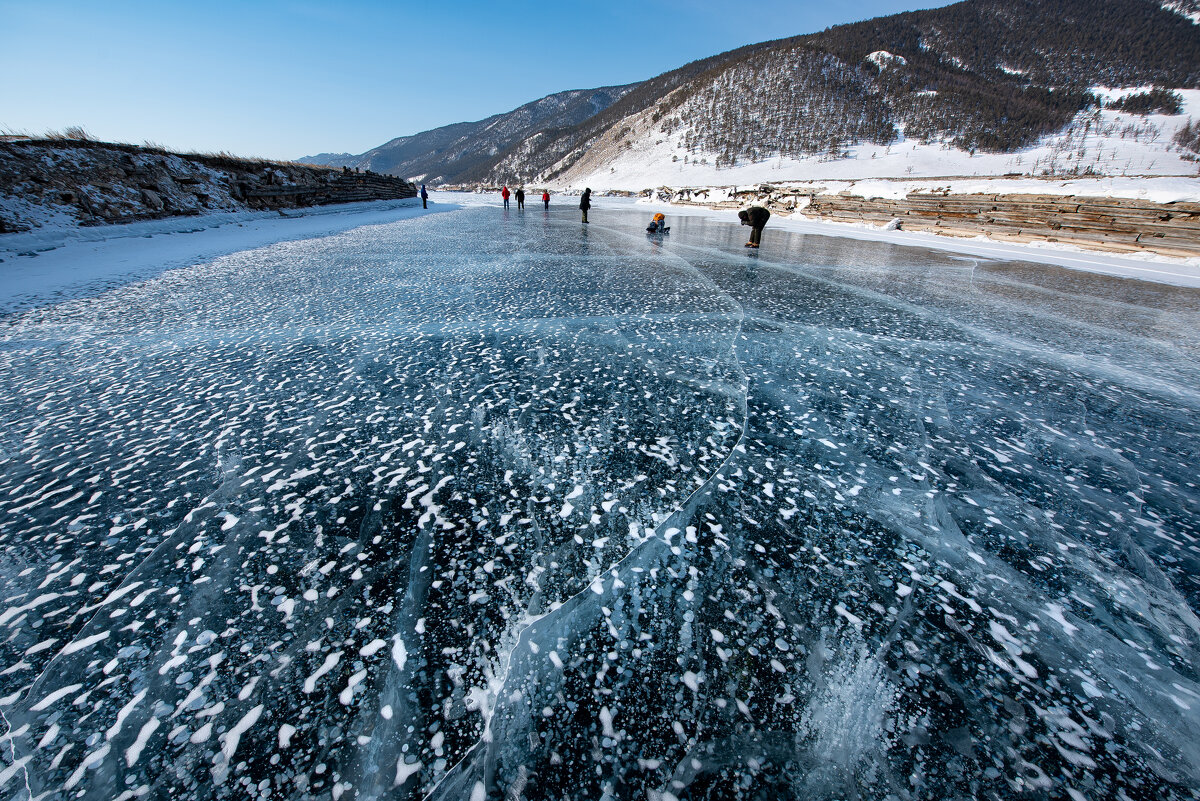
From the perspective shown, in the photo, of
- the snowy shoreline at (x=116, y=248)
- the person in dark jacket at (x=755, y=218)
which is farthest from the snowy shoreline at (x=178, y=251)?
the person in dark jacket at (x=755, y=218)

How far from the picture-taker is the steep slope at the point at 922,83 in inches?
2456

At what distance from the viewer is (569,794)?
1.18m

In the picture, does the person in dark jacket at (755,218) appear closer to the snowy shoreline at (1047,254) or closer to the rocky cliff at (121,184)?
the snowy shoreline at (1047,254)

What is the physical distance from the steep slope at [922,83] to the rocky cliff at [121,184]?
201 ft

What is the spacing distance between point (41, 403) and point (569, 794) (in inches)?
173

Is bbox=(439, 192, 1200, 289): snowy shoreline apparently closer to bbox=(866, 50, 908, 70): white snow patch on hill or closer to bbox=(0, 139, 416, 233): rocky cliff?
bbox=(0, 139, 416, 233): rocky cliff

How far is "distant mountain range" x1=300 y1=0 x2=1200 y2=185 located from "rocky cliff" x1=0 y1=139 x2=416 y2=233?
60964mm

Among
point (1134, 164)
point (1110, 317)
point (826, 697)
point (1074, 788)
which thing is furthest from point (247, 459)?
point (1134, 164)

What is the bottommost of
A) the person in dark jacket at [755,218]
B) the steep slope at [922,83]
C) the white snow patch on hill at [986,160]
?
the person in dark jacket at [755,218]

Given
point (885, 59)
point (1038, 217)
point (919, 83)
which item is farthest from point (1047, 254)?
point (885, 59)

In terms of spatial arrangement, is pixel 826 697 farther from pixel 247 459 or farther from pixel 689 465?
pixel 247 459

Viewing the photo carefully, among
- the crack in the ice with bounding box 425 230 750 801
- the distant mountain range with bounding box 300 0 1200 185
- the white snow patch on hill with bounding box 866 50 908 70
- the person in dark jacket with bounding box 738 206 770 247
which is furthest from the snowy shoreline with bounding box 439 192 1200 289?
the white snow patch on hill with bounding box 866 50 908 70

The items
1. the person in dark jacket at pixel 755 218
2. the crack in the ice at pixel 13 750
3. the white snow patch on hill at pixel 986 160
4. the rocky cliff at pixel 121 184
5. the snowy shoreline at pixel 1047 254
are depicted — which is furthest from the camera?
the white snow patch on hill at pixel 986 160

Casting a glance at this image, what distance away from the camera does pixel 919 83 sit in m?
70.6
